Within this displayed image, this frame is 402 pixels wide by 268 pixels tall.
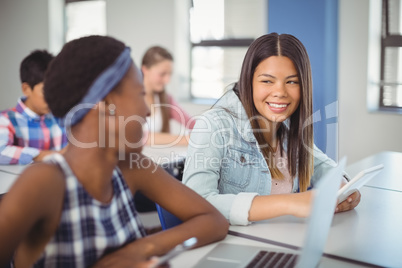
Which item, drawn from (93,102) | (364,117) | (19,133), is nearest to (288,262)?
(93,102)

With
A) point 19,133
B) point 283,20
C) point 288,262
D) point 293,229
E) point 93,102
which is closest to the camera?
point 93,102

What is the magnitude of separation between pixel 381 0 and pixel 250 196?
3.00 metres

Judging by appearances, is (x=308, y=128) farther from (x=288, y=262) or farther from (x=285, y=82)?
(x=288, y=262)

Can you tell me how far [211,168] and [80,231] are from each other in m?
0.59

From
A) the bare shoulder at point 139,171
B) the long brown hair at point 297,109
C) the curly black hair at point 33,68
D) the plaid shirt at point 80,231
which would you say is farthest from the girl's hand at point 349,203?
the curly black hair at point 33,68

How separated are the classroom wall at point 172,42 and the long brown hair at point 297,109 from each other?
2095mm

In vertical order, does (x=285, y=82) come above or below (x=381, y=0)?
below

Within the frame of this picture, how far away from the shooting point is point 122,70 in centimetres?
93

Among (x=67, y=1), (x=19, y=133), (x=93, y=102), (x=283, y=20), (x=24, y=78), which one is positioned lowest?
(x=19, y=133)

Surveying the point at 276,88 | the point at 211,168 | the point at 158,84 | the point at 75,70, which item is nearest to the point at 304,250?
the point at 75,70

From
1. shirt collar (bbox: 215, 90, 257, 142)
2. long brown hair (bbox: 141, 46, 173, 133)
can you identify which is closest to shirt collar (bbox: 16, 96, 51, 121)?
long brown hair (bbox: 141, 46, 173, 133)

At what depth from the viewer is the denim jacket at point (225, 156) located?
140 cm

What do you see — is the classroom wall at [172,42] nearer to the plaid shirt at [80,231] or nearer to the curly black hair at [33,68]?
the curly black hair at [33,68]

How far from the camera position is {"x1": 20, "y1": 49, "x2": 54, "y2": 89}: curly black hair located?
8.25 feet
